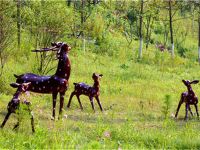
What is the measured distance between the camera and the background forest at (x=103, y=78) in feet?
32.7

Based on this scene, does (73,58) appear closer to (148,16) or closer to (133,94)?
(133,94)

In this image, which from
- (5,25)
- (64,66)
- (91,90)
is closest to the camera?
(64,66)

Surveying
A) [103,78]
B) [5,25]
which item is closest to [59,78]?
[5,25]

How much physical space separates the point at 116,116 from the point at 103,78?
900 centimetres

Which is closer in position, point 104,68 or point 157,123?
point 157,123

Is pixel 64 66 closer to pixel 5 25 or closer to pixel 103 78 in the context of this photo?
pixel 5 25

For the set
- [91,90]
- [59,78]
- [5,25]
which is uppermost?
[5,25]

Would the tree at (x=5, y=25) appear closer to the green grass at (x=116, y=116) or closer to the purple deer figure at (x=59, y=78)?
the green grass at (x=116, y=116)

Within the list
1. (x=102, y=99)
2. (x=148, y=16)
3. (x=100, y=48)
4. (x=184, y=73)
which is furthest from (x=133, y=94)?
(x=148, y=16)

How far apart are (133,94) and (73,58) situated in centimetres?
923

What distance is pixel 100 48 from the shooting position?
3391cm

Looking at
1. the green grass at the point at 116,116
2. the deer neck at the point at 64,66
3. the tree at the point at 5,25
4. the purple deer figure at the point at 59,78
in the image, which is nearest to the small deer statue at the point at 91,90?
the green grass at the point at 116,116

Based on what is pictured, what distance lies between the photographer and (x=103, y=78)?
23.2m

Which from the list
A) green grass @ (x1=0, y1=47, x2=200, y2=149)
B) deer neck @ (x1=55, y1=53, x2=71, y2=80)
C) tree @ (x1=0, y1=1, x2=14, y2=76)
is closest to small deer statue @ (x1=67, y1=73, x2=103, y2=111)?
green grass @ (x1=0, y1=47, x2=200, y2=149)
